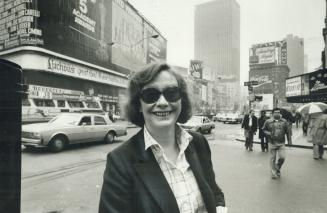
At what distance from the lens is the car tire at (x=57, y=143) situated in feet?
34.0

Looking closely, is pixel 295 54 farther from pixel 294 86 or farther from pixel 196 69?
pixel 294 86

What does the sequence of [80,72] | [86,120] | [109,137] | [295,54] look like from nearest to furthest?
1. [86,120]
2. [109,137]
3. [80,72]
4. [295,54]

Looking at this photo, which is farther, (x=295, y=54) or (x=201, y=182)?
(x=295, y=54)

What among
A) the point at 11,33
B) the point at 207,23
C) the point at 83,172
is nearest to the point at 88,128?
the point at 83,172

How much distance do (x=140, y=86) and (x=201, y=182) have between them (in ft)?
2.65

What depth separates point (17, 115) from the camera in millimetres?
1671

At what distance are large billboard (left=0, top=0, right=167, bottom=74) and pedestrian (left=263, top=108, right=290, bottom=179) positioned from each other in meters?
19.1

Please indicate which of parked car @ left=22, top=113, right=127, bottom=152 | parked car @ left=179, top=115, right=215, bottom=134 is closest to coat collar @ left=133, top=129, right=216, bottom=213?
parked car @ left=22, top=113, right=127, bottom=152

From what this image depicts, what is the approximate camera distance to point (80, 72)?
38.8 meters

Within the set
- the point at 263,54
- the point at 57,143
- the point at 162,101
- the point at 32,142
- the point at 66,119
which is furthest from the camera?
the point at 263,54

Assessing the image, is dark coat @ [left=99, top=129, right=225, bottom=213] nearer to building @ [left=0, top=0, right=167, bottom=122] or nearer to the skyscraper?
building @ [left=0, top=0, right=167, bottom=122]

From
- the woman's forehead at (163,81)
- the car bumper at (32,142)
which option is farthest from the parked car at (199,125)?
the woman's forehead at (163,81)

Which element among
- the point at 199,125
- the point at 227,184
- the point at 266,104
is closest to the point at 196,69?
the point at 266,104

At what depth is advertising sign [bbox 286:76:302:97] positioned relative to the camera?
26.7m
